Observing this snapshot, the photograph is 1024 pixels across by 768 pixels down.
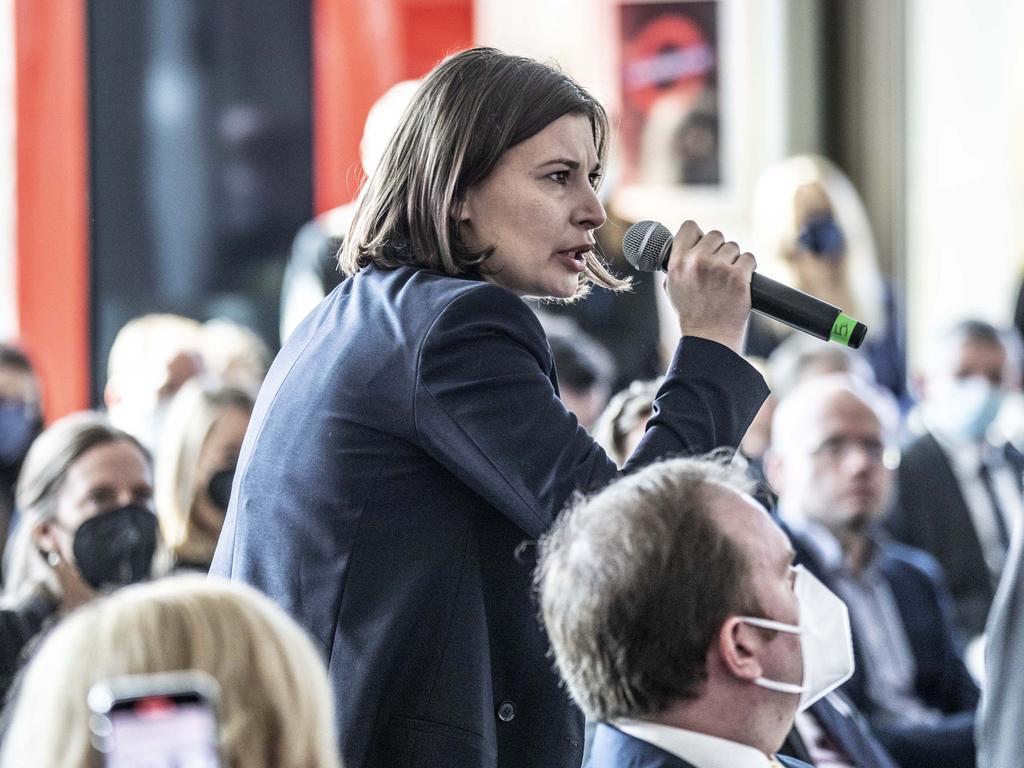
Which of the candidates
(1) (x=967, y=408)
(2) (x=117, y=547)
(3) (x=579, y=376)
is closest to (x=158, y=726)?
(2) (x=117, y=547)

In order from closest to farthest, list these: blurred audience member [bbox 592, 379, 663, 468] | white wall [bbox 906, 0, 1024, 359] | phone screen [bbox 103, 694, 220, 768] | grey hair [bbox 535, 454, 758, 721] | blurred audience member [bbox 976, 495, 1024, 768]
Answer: phone screen [bbox 103, 694, 220, 768]
grey hair [bbox 535, 454, 758, 721]
blurred audience member [bbox 976, 495, 1024, 768]
blurred audience member [bbox 592, 379, 663, 468]
white wall [bbox 906, 0, 1024, 359]

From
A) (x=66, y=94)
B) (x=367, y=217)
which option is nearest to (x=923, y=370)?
(x=66, y=94)

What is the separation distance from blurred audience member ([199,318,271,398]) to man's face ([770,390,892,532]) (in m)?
1.75

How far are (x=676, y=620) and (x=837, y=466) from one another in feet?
9.02

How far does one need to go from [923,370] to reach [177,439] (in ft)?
11.1

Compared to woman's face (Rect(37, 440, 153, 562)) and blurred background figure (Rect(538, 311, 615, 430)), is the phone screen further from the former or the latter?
blurred background figure (Rect(538, 311, 615, 430))

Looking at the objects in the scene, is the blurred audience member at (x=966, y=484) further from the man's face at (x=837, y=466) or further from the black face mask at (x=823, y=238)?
the man's face at (x=837, y=466)

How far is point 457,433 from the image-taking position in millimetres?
1929

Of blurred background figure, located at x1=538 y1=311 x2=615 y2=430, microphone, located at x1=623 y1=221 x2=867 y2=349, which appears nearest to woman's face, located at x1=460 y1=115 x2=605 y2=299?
microphone, located at x1=623 y1=221 x2=867 y2=349

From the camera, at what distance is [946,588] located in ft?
18.2

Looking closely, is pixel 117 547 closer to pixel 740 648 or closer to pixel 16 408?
pixel 16 408

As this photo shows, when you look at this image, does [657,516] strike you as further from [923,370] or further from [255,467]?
[923,370]

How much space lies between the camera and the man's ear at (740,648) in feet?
5.93

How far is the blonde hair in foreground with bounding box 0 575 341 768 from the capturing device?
4.07 feet
